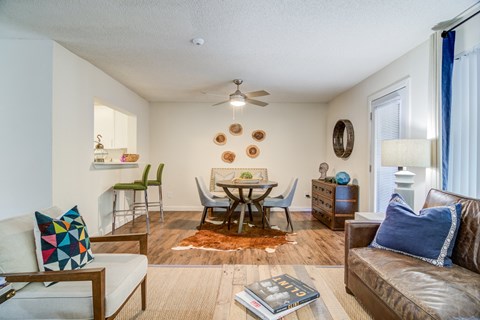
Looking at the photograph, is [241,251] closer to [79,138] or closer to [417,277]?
[417,277]

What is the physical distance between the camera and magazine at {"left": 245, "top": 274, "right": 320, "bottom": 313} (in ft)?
4.03

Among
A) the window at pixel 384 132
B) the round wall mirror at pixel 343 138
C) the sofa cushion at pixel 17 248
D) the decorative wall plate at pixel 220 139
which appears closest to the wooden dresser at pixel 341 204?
the window at pixel 384 132

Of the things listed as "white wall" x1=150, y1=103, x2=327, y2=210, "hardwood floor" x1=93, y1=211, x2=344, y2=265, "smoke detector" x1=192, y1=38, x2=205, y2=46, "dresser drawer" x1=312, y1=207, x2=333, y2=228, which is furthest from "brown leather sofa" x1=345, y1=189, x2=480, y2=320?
"white wall" x1=150, y1=103, x2=327, y2=210

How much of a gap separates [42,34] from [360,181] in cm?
467

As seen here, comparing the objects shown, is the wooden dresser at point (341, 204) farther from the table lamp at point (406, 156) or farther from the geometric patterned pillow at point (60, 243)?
the geometric patterned pillow at point (60, 243)

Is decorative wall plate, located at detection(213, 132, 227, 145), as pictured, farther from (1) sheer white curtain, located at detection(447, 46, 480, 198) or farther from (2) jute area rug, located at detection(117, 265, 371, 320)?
(1) sheer white curtain, located at detection(447, 46, 480, 198)

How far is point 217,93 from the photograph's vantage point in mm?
4973

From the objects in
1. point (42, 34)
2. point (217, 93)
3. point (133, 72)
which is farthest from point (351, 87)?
point (42, 34)

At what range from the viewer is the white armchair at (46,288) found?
1284mm

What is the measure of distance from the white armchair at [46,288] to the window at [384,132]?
11.1 ft

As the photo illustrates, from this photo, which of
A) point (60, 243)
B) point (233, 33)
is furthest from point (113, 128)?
point (60, 243)

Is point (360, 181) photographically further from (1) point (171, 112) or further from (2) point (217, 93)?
(1) point (171, 112)

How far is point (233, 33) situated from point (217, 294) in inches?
92.6

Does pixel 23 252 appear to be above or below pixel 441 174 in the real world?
below
